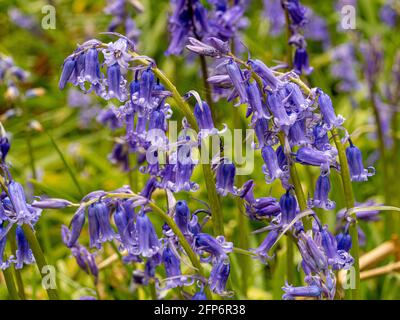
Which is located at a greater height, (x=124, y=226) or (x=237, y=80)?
(x=237, y=80)

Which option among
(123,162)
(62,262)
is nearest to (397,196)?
(123,162)

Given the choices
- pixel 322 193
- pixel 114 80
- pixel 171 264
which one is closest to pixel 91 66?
pixel 114 80

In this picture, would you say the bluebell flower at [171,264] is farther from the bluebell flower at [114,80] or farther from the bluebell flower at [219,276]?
the bluebell flower at [114,80]

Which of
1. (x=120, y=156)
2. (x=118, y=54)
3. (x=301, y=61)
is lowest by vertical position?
(x=120, y=156)

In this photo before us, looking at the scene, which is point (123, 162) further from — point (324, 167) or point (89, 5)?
point (89, 5)

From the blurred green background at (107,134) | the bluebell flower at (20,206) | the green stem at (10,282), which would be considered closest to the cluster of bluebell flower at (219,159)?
the bluebell flower at (20,206)

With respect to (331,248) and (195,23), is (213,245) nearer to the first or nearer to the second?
(331,248)
